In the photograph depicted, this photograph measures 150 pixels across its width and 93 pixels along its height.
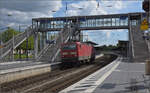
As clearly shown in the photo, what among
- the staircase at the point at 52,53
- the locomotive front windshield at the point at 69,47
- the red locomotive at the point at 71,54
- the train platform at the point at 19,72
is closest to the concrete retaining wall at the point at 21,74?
the train platform at the point at 19,72

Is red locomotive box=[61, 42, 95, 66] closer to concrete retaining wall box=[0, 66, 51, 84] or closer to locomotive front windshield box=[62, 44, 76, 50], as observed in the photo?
locomotive front windshield box=[62, 44, 76, 50]

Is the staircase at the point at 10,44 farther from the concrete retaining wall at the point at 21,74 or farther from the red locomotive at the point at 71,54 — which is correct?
the concrete retaining wall at the point at 21,74

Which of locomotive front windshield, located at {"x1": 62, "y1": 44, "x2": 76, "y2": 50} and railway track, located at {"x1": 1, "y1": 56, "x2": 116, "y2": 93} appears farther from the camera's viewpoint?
locomotive front windshield, located at {"x1": 62, "y1": 44, "x2": 76, "y2": 50}

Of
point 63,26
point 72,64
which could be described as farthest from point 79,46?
point 63,26

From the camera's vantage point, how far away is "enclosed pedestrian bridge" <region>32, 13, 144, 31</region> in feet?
163

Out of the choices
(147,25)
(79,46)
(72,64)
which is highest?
(147,25)

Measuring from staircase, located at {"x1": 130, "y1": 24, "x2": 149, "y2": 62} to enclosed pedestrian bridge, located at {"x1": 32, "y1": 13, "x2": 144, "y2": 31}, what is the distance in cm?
247

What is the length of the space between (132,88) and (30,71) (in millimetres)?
12697

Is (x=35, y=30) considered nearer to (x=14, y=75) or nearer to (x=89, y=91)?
(x=14, y=75)

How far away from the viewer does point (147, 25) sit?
529 inches

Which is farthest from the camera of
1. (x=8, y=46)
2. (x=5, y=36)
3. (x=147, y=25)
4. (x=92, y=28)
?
(x=5, y=36)

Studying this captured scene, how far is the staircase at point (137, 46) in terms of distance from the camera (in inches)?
1375

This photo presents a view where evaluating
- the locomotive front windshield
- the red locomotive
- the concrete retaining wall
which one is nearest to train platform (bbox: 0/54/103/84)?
the concrete retaining wall

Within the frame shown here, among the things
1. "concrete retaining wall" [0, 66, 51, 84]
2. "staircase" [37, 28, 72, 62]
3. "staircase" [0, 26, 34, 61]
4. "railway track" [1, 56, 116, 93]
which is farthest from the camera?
"staircase" [0, 26, 34, 61]
